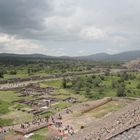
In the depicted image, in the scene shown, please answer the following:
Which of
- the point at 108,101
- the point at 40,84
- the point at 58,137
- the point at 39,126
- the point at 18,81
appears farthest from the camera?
the point at 18,81

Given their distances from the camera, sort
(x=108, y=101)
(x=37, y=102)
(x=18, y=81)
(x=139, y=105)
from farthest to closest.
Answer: (x=18, y=81) < (x=37, y=102) < (x=108, y=101) < (x=139, y=105)

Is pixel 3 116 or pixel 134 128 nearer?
pixel 134 128

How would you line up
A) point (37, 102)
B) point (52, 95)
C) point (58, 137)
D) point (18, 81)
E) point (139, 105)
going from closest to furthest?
1. point (139, 105)
2. point (58, 137)
3. point (37, 102)
4. point (52, 95)
5. point (18, 81)

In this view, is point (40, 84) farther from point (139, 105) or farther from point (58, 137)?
point (139, 105)

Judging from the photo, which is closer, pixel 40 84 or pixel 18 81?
pixel 40 84

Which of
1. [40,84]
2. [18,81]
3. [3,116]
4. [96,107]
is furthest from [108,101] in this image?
[18,81]

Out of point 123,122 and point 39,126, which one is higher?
point 123,122

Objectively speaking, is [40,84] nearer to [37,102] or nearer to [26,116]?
[37,102]

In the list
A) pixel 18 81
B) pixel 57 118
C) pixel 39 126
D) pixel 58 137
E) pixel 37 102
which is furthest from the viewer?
pixel 18 81

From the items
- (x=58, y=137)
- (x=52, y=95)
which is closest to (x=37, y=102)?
(x=52, y=95)
